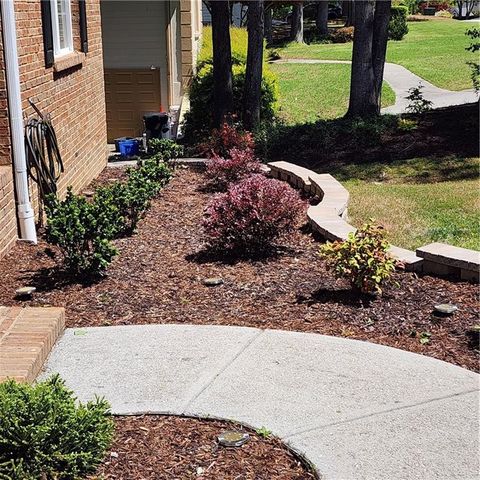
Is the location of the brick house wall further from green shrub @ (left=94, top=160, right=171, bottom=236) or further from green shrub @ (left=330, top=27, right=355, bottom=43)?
green shrub @ (left=330, top=27, right=355, bottom=43)

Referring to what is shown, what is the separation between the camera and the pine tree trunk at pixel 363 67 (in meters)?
13.7

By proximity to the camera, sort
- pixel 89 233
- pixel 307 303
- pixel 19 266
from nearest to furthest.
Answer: pixel 307 303 < pixel 89 233 < pixel 19 266

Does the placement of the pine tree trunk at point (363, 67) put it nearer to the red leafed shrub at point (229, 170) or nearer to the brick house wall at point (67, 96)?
the red leafed shrub at point (229, 170)

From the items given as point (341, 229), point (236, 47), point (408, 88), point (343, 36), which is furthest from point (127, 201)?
point (343, 36)

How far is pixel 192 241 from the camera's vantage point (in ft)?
24.6

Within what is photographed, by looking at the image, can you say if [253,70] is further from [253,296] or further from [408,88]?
[253,296]

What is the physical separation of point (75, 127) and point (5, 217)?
9.42ft

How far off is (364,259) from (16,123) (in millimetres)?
3416

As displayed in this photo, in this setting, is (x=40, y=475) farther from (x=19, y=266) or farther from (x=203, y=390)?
(x=19, y=266)

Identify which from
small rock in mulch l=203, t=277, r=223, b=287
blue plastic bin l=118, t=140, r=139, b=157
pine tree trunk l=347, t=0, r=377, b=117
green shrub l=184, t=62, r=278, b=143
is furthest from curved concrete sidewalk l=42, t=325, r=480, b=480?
green shrub l=184, t=62, r=278, b=143

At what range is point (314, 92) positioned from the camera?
21.5 metres

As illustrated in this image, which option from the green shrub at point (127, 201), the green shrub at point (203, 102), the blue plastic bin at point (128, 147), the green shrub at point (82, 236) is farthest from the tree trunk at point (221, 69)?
the green shrub at point (82, 236)

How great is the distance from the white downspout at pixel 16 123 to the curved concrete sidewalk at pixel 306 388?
2.30 m

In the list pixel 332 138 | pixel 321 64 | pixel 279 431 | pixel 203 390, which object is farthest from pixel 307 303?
pixel 321 64
